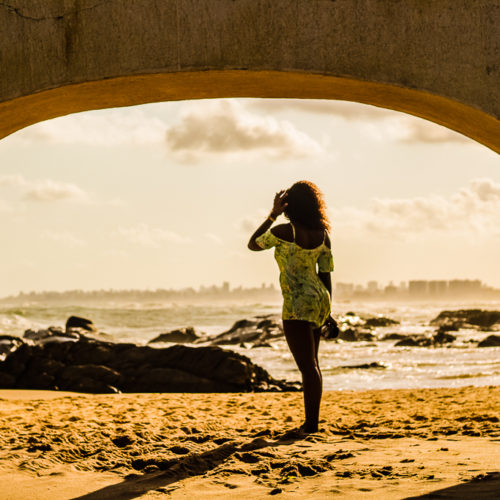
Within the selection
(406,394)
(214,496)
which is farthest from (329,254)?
(406,394)

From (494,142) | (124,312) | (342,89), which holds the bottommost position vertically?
(124,312)

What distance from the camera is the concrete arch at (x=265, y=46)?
388 centimetres

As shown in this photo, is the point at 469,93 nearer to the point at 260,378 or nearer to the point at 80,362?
the point at 260,378

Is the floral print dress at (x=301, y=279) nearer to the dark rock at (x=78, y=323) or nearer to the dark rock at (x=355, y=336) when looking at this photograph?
the dark rock at (x=355, y=336)

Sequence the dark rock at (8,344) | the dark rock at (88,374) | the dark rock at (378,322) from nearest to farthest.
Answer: the dark rock at (88,374)
the dark rock at (8,344)
the dark rock at (378,322)

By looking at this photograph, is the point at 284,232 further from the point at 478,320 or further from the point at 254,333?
the point at 478,320

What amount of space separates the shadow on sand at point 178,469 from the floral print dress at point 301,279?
902 mm

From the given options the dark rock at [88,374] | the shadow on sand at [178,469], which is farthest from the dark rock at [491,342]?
the shadow on sand at [178,469]

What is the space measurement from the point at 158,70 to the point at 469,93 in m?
1.73

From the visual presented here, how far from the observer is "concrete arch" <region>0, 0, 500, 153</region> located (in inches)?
153

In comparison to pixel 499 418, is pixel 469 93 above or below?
above

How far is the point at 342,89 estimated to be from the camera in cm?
416

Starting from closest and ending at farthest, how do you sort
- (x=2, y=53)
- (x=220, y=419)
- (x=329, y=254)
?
(x=2, y=53) → (x=329, y=254) → (x=220, y=419)

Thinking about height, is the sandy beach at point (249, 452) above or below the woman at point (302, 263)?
below
